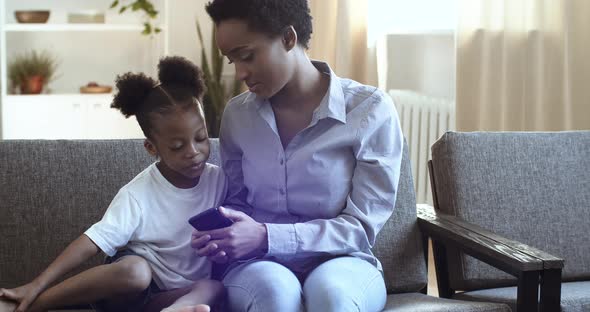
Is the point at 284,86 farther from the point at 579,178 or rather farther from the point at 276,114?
the point at 579,178

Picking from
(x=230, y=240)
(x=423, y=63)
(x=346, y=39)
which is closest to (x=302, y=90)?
(x=230, y=240)

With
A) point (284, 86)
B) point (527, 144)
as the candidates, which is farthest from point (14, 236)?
point (527, 144)

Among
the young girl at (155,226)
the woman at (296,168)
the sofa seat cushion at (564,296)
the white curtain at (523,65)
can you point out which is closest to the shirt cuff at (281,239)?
the woman at (296,168)

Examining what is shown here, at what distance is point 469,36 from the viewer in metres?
3.96

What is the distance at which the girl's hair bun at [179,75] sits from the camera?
2.10 m

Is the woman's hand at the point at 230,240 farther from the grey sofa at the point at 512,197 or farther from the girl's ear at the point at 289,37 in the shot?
the grey sofa at the point at 512,197

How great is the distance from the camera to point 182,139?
2.02 meters

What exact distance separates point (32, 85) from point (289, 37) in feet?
11.2

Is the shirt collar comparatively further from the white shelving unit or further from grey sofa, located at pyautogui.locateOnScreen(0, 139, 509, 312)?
the white shelving unit

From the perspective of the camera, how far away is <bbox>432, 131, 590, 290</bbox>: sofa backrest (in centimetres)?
245

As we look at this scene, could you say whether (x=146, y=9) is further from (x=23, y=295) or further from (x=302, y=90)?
(x=23, y=295)

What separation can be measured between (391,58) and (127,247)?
2553mm

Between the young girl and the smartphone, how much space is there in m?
0.14

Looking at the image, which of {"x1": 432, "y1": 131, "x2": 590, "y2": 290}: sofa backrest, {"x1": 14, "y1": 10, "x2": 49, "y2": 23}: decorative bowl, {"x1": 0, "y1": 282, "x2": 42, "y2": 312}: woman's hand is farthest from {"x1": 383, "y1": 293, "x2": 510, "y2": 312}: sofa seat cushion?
{"x1": 14, "y1": 10, "x2": 49, "y2": 23}: decorative bowl
